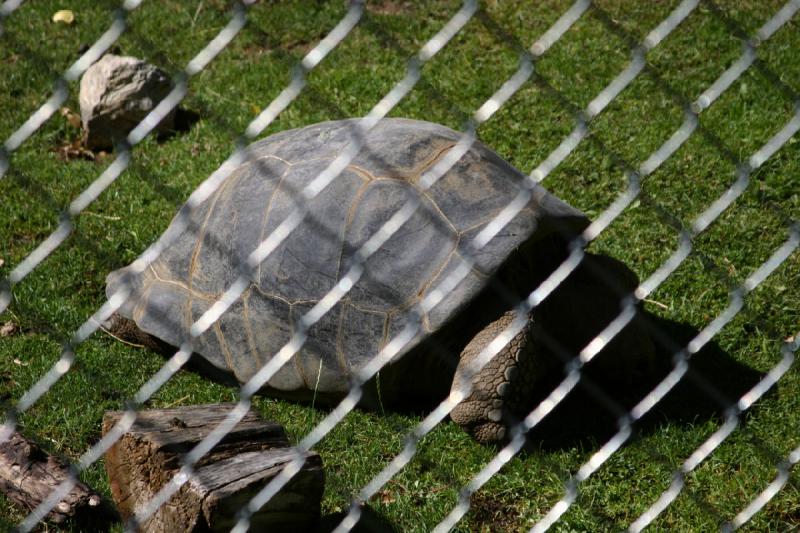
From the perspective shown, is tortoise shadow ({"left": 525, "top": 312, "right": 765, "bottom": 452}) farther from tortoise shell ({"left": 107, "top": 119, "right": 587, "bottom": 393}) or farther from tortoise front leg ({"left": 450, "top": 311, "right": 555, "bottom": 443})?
tortoise shell ({"left": 107, "top": 119, "right": 587, "bottom": 393})

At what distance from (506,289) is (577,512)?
2.65 ft

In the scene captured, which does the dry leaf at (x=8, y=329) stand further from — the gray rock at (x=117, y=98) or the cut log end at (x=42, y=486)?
the gray rock at (x=117, y=98)

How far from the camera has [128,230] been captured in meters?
4.97

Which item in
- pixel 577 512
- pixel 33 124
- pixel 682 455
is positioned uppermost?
pixel 33 124

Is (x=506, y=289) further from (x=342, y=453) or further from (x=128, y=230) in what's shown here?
(x=128, y=230)

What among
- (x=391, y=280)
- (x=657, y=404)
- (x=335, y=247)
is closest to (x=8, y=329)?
(x=335, y=247)

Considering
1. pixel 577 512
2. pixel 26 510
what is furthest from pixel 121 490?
pixel 577 512

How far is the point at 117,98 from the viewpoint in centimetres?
569

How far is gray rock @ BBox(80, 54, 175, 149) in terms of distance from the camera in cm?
568

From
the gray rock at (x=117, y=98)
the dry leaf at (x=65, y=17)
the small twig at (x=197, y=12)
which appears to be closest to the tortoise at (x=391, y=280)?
the gray rock at (x=117, y=98)

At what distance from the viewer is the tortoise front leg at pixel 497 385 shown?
3594 millimetres

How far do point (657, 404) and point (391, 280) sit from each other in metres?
1.07

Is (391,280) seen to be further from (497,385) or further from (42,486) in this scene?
(42,486)

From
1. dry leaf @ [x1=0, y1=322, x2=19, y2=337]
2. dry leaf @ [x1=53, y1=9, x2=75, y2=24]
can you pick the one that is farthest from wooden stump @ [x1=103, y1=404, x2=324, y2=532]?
dry leaf @ [x1=53, y1=9, x2=75, y2=24]
